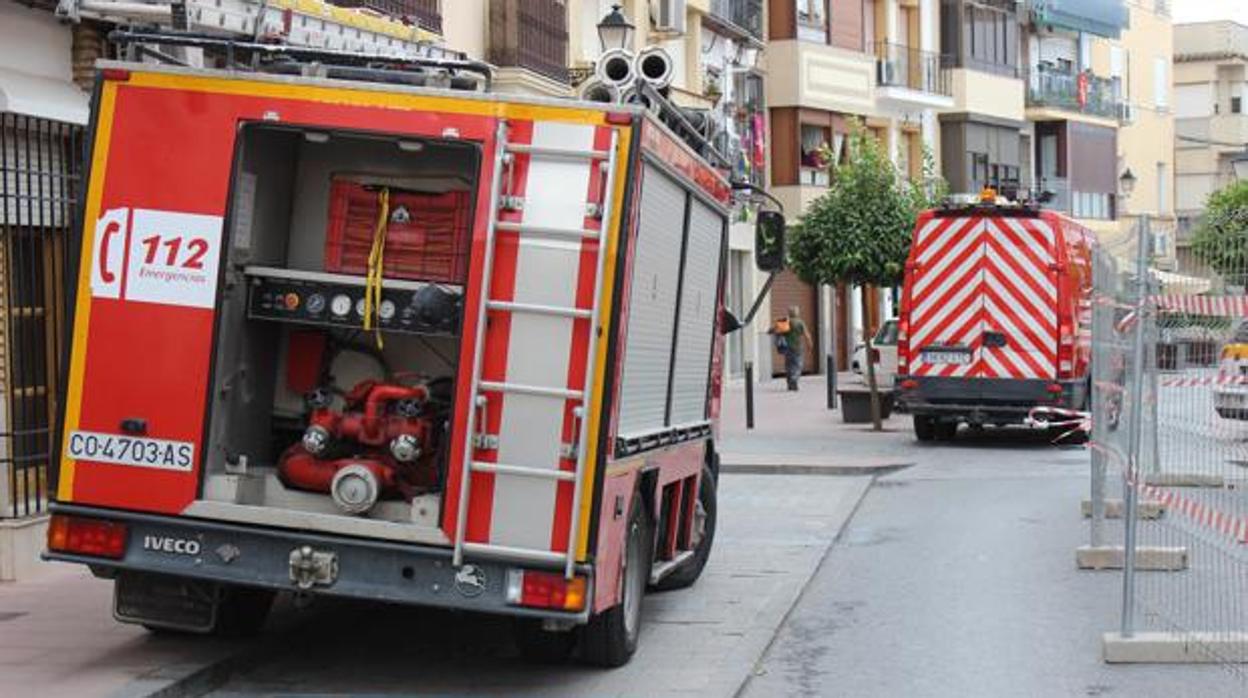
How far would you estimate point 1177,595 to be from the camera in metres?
10.4

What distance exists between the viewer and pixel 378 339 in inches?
345

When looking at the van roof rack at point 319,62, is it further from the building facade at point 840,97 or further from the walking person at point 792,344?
the building facade at point 840,97

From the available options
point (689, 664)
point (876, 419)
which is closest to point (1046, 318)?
point (876, 419)

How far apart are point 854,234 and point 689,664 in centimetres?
1714

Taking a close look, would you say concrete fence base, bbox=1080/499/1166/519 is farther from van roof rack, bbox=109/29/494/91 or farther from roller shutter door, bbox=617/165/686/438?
van roof rack, bbox=109/29/494/91

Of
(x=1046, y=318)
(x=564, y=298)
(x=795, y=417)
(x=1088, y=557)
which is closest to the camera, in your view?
(x=564, y=298)

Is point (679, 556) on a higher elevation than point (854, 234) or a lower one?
lower

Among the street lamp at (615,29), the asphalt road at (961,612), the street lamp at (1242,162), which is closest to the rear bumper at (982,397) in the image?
the street lamp at (1242,162)

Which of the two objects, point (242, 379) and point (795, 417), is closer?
point (242, 379)

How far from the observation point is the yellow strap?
837 centimetres

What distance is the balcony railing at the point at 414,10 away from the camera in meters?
18.5

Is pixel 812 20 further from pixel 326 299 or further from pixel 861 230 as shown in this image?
pixel 326 299

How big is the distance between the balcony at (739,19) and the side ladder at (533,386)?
3061 cm

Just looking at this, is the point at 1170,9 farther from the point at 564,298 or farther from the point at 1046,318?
the point at 564,298
